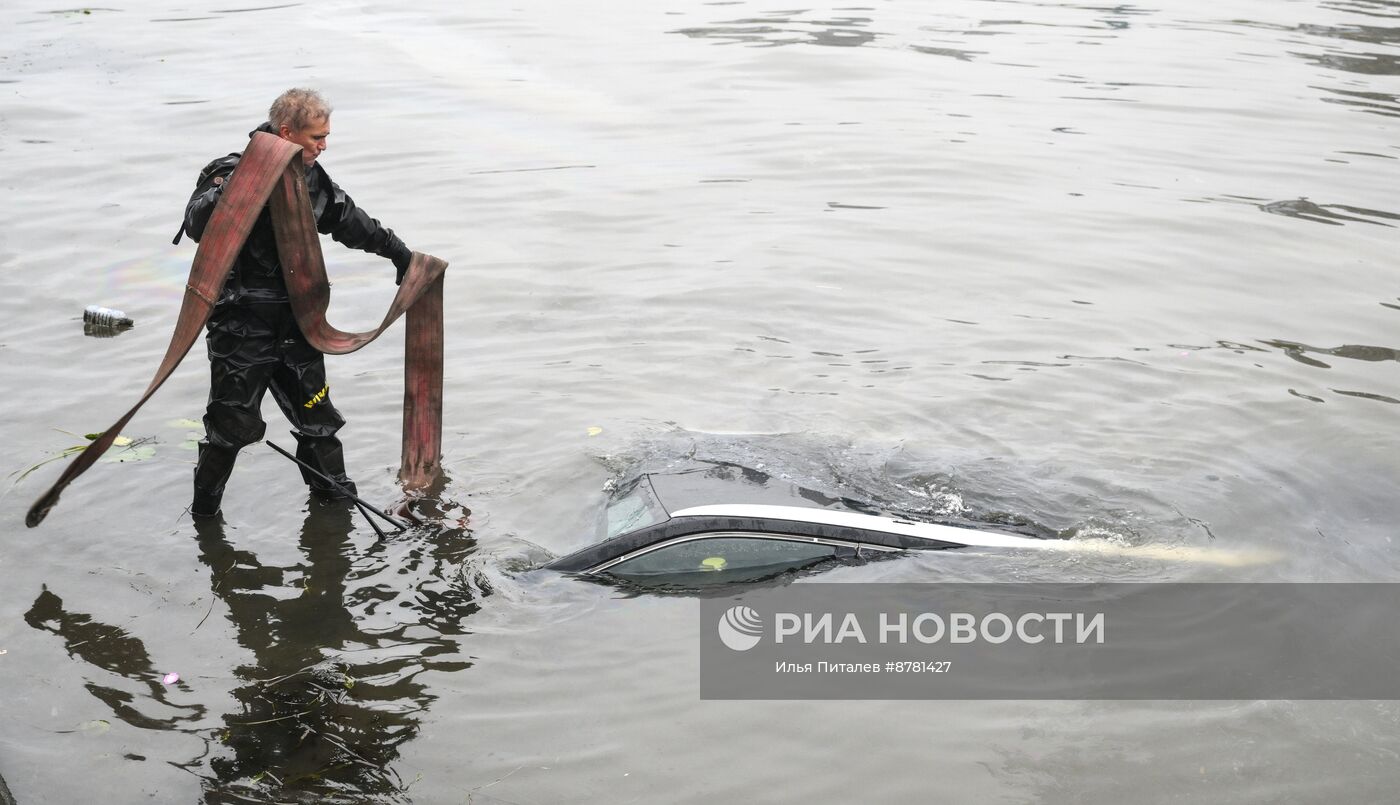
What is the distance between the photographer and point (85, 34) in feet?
64.6

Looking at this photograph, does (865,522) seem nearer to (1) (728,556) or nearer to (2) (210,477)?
(1) (728,556)

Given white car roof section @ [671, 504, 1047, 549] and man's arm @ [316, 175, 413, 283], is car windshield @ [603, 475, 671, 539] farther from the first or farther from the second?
man's arm @ [316, 175, 413, 283]

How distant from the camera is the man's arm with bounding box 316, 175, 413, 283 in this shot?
6156 mm

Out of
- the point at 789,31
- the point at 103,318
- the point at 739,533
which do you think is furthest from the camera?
the point at 789,31

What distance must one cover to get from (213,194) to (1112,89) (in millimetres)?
13264

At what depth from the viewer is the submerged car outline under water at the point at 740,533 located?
5.55 meters

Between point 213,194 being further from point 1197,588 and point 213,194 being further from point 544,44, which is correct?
point 544,44

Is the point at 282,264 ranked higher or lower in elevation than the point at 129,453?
higher

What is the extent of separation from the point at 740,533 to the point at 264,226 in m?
2.71

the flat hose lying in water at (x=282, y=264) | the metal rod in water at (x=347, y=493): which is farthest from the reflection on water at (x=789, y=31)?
the metal rod in water at (x=347, y=493)

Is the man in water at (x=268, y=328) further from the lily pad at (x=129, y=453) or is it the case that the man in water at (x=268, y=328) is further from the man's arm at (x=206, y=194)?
the lily pad at (x=129, y=453)

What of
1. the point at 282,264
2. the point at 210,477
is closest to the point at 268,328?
the point at 282,264

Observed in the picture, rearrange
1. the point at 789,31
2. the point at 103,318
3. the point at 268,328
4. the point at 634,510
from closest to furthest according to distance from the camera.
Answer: the point at 634,510 → the point at 268,328 → the point at 103,318 → the point at 789,31

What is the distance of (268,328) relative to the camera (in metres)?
6.18
